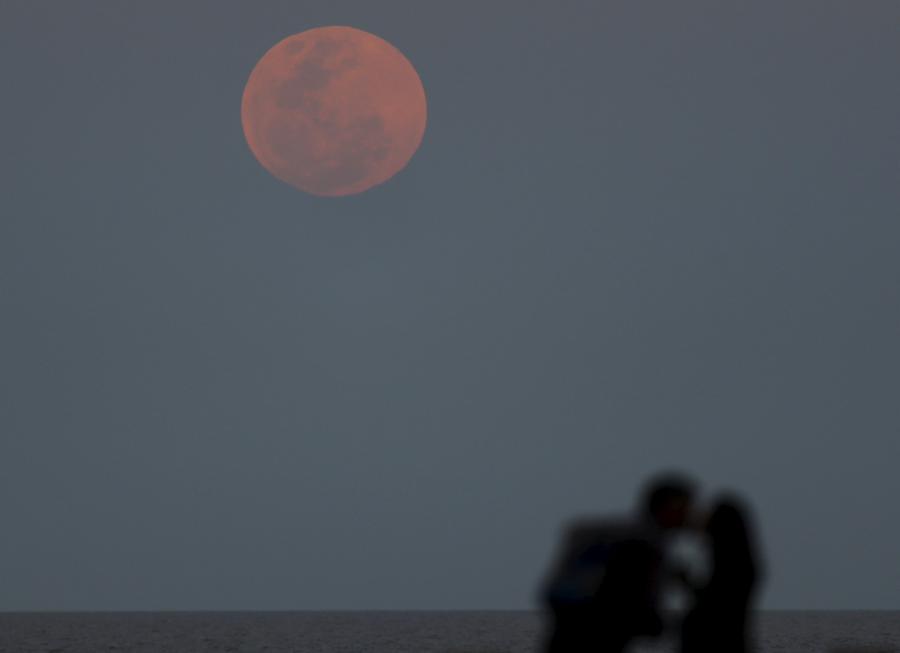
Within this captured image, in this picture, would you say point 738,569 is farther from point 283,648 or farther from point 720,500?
point 283,648

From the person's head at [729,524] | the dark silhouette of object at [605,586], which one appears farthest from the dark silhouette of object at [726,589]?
the dark silhouette of object at [605,586]

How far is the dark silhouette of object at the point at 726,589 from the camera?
29.5 ft

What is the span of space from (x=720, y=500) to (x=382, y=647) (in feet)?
252

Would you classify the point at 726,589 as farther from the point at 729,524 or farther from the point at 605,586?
the point at 605,586

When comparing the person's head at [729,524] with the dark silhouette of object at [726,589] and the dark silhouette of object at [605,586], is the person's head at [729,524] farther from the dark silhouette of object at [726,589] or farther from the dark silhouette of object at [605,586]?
the dark silhouette of object at [605,586]

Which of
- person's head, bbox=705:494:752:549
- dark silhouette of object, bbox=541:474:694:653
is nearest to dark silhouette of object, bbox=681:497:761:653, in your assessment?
person's head, bbox=705:494:752:549

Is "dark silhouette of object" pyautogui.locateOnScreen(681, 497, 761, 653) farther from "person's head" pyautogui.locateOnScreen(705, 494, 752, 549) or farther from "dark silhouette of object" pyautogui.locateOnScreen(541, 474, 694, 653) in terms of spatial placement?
"dark silhouette of object" pyautogui.locateOnScreen(541, 474, 694, 653)

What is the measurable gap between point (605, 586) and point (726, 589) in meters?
1.17

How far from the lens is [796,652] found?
257 ft

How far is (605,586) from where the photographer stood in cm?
820

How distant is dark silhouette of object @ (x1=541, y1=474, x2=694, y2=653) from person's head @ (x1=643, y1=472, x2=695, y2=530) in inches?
11.1

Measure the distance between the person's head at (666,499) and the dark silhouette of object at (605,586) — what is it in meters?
0.28

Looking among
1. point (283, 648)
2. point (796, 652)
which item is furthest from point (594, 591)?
point (283, 648)

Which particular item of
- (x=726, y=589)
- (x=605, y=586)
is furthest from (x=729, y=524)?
(x=605, y=586)
